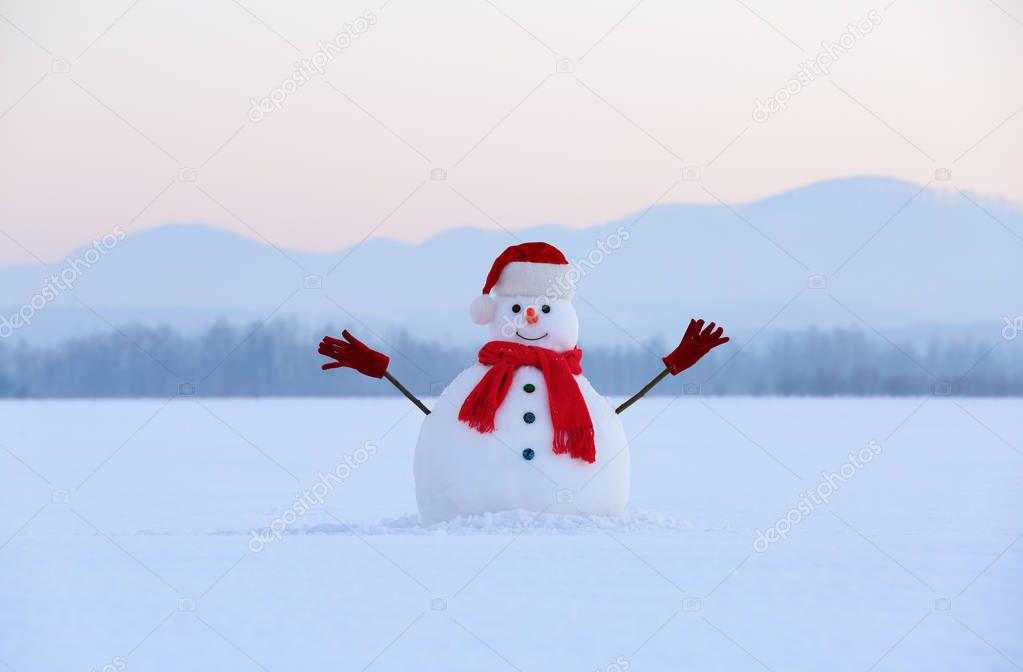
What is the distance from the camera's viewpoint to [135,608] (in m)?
5.00

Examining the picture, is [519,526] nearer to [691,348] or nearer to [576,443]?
[576,443]

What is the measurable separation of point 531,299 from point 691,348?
3.29 ft

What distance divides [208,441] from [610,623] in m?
10.7

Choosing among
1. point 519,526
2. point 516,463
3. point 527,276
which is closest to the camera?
point 519,526

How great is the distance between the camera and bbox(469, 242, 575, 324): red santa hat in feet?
23.0

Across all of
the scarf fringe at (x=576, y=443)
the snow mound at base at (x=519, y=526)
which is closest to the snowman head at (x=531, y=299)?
the scarf fringe at (x=576, y=443)

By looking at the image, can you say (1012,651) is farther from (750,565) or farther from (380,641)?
(380,641)

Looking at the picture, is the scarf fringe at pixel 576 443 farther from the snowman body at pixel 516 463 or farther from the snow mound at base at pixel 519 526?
the snow mound at base at pixel 519 526

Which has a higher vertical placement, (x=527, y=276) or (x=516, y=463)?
(x=527, y=276)

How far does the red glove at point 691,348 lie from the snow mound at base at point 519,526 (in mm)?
897

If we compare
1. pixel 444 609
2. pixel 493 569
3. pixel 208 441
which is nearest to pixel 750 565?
pixel 493 569

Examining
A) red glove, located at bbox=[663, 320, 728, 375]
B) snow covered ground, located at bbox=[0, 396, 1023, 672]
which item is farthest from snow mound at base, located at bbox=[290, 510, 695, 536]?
red glove, located at bbox=[663, 320, 728, 375]

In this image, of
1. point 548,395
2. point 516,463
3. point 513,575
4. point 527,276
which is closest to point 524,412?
point 548,395

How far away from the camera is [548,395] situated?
686 cm
